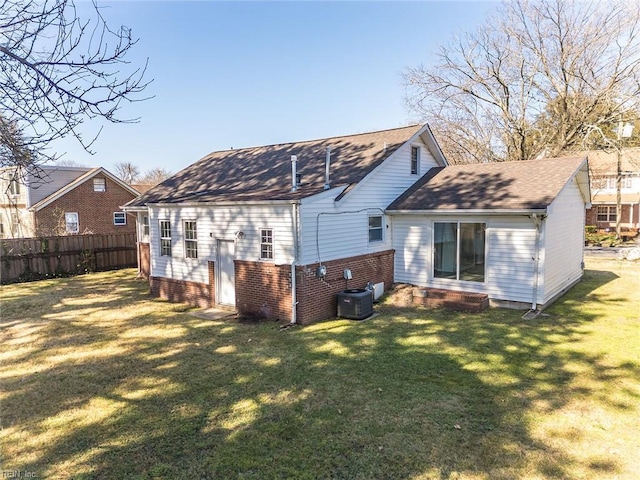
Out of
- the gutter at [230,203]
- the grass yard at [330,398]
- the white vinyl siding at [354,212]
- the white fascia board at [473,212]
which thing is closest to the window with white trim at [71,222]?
the gutter at [230,203]

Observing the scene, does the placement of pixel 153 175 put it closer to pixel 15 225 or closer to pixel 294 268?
pixel 15 225

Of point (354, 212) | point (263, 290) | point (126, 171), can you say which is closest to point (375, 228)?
point (354, 212)

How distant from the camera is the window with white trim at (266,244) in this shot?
1092cm

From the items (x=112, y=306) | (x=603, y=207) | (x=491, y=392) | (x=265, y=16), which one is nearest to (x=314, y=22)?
(x=265, y=16)

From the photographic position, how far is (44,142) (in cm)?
496

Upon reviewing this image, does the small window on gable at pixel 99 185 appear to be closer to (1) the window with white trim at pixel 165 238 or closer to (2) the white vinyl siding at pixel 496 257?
(1) the window with white trim at pixel 165 238

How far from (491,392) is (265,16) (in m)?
13.0

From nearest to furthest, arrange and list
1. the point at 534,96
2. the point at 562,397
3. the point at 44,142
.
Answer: the point at 44,142 → the point at 562,397 → the point at 534,96

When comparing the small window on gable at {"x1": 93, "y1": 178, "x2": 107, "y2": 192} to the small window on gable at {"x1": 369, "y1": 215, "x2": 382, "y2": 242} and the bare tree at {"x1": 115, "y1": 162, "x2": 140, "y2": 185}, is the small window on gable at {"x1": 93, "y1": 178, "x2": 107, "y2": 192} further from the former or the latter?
the bare tree at {"x1": 115, "y1": 162, "x2": 140, "y2": 185}

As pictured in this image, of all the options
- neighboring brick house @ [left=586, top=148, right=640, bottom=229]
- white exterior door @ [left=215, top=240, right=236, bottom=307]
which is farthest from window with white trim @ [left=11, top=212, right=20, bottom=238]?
neighboring brick house @ [left=586, top=148, right=640, bottom=229]

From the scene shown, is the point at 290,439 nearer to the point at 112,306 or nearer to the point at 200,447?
the point at 200,447

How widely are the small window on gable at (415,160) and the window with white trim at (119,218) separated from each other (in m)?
22.4

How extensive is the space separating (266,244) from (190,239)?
3.33m

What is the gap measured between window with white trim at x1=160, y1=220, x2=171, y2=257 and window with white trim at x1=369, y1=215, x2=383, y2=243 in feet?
21.4
